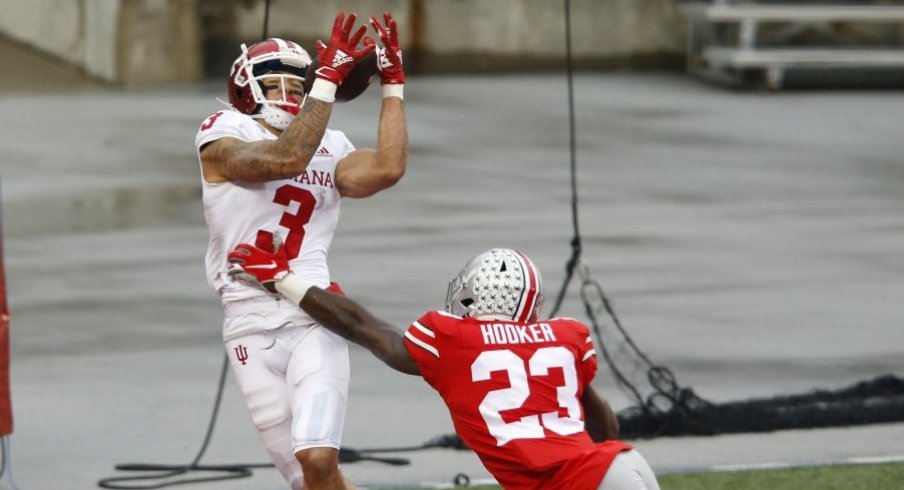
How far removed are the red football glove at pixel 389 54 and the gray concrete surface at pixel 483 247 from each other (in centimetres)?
235

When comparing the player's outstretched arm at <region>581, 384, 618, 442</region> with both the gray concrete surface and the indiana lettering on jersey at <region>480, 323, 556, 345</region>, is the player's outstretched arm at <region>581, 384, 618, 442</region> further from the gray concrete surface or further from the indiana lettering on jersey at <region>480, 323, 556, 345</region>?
the gray concrete surface

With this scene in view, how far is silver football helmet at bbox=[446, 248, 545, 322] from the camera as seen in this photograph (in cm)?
504

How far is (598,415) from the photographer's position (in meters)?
5.36

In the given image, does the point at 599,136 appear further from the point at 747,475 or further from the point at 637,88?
the point at 747,475

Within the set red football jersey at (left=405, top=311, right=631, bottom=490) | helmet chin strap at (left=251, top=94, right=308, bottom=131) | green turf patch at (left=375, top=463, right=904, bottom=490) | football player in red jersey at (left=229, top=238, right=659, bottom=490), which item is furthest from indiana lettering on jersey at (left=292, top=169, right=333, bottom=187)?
green turf patch at (left=375, top=463, right=904, bottom=490)

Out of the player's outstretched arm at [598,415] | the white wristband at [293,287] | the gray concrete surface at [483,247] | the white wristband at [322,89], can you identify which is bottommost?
the gray concrete surface at [483,247]

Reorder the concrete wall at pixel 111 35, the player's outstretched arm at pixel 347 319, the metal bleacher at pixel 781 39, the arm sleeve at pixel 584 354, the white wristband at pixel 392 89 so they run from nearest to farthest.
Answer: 1. the arm sleeve at pixel 584 354
2. the player's outstretched arm at pixel 347 319
3. the white wristband at pixel 392 89
4. the concrete wall at pixel 111 35
5. the metal bleacher at pixel 781 39

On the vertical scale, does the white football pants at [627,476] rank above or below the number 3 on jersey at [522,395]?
below

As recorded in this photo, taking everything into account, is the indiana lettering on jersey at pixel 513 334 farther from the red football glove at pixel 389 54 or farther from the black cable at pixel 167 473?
the black cable at pixel 167 473

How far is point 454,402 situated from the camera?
201 inches

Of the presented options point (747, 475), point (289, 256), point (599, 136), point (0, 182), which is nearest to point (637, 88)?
point (599, 136)

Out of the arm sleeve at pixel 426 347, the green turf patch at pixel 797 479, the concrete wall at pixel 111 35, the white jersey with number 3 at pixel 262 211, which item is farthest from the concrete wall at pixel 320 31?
the arm sleeve at pixel 426 347

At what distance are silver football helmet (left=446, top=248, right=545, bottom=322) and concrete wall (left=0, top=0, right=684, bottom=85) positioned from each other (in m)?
Answer: 15.1

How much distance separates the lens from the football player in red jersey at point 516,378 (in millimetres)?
4855
